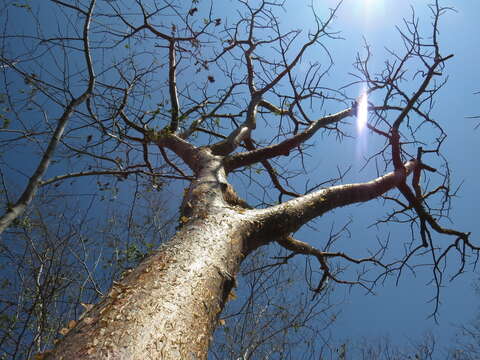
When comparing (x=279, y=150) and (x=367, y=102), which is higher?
(x=367, y=102)

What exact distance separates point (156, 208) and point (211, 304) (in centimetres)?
489

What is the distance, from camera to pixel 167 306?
0.99m

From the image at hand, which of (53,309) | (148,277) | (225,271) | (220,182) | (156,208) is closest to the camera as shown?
(148,277)

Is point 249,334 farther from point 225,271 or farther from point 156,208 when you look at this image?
point 225,271

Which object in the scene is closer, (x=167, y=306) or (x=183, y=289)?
(x=167, y=306)

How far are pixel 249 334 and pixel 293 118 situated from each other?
3190 millimetres

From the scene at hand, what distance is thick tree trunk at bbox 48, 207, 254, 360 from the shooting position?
821 mm

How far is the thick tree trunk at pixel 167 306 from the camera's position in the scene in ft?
2.69

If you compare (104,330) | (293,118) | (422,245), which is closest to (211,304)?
(104,330)

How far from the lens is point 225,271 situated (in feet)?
4.40

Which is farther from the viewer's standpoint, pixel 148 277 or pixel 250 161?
pixel 250 161

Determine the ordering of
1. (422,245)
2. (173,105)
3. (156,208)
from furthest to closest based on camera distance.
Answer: (156,208) < (173,105) < (422,245)

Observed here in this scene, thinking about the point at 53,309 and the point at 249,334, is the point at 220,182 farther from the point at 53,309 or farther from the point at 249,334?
the point at 53,309

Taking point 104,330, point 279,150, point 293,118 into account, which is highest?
point 293,118
